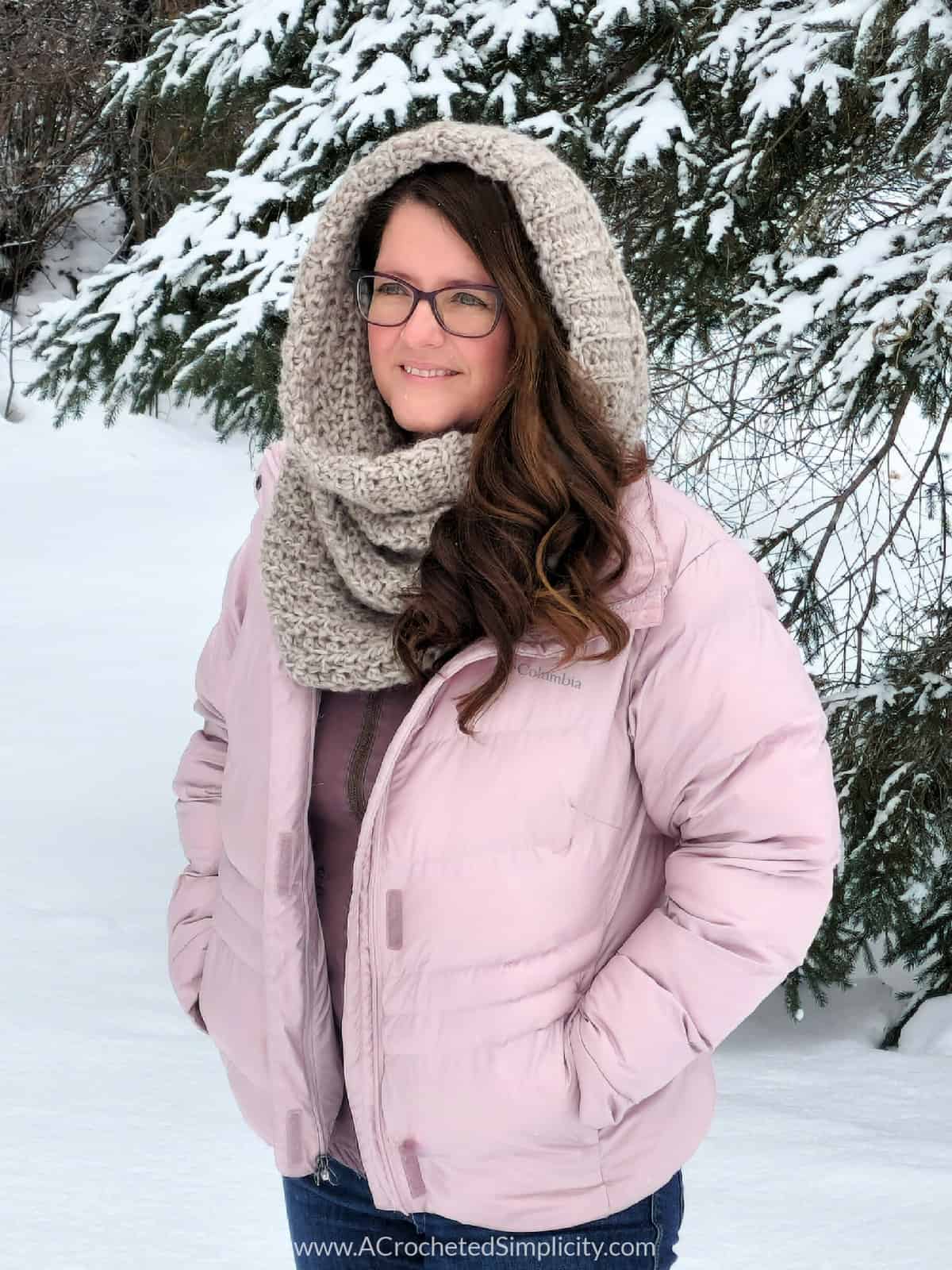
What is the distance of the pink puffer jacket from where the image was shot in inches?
53.0

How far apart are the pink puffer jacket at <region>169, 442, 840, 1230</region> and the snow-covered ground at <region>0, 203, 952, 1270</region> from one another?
1458 millimetres

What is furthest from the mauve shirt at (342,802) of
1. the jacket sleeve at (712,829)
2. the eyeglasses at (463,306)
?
the eyeglasses at (463,306)

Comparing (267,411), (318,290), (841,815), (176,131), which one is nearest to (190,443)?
(176,131)

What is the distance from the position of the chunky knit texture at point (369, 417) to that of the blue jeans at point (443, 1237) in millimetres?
603

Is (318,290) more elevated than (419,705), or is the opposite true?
(318,290)

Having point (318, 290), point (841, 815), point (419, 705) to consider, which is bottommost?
point (841, 815)

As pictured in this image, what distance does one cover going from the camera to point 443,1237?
4.68ft

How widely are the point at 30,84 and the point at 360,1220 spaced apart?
811cm

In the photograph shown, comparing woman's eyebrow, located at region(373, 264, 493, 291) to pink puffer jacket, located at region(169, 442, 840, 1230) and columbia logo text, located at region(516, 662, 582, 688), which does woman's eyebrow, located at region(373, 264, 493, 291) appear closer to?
pink puffer jacket, located at region(169, 442, 840, 1230)

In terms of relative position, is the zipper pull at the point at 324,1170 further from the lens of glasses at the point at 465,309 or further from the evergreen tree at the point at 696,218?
the evergreen tree at the point at 696,218

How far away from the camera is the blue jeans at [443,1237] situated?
1.40 metres

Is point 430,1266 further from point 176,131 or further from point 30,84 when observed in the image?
point 30,84

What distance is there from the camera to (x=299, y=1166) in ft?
4.94

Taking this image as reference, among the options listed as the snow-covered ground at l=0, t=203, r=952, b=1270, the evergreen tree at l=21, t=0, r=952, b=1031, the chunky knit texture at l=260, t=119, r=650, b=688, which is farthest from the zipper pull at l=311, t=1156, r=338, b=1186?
the evergreen tree at l=21, t=0, r=952, b=1031
